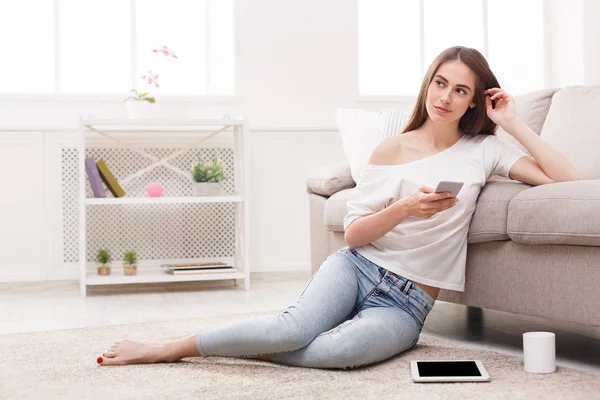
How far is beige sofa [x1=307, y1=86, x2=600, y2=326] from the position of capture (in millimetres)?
1914

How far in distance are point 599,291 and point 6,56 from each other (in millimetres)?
3561

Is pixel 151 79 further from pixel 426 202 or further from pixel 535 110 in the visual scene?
pixel 426 202

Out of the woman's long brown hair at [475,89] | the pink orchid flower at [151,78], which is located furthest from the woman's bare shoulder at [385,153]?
the pink orchid flower at [151,78]

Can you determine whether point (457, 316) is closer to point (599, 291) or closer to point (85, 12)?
point (599, 291)

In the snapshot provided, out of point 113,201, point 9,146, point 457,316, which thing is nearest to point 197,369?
point 457,316

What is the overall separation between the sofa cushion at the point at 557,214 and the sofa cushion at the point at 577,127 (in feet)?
1.61

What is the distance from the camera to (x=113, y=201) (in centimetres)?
372

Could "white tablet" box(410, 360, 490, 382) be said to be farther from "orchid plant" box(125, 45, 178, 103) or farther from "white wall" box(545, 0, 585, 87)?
"white wall" box(545, 0, 585, 87)

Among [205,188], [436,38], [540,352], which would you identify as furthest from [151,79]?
[540,352]

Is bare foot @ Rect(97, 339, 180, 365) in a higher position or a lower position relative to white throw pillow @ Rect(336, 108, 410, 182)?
lower

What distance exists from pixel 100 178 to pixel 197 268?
2.19 feet

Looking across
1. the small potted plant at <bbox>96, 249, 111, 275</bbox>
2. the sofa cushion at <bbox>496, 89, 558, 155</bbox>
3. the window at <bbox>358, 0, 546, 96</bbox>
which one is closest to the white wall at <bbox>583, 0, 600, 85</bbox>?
the window at <bbox>358, 0, 546, 96</bbox>

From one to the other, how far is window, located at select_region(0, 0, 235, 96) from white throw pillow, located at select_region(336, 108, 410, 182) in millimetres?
1371

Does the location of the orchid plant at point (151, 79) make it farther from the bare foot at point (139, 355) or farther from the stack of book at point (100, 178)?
the bare foot at point (139, 355)
